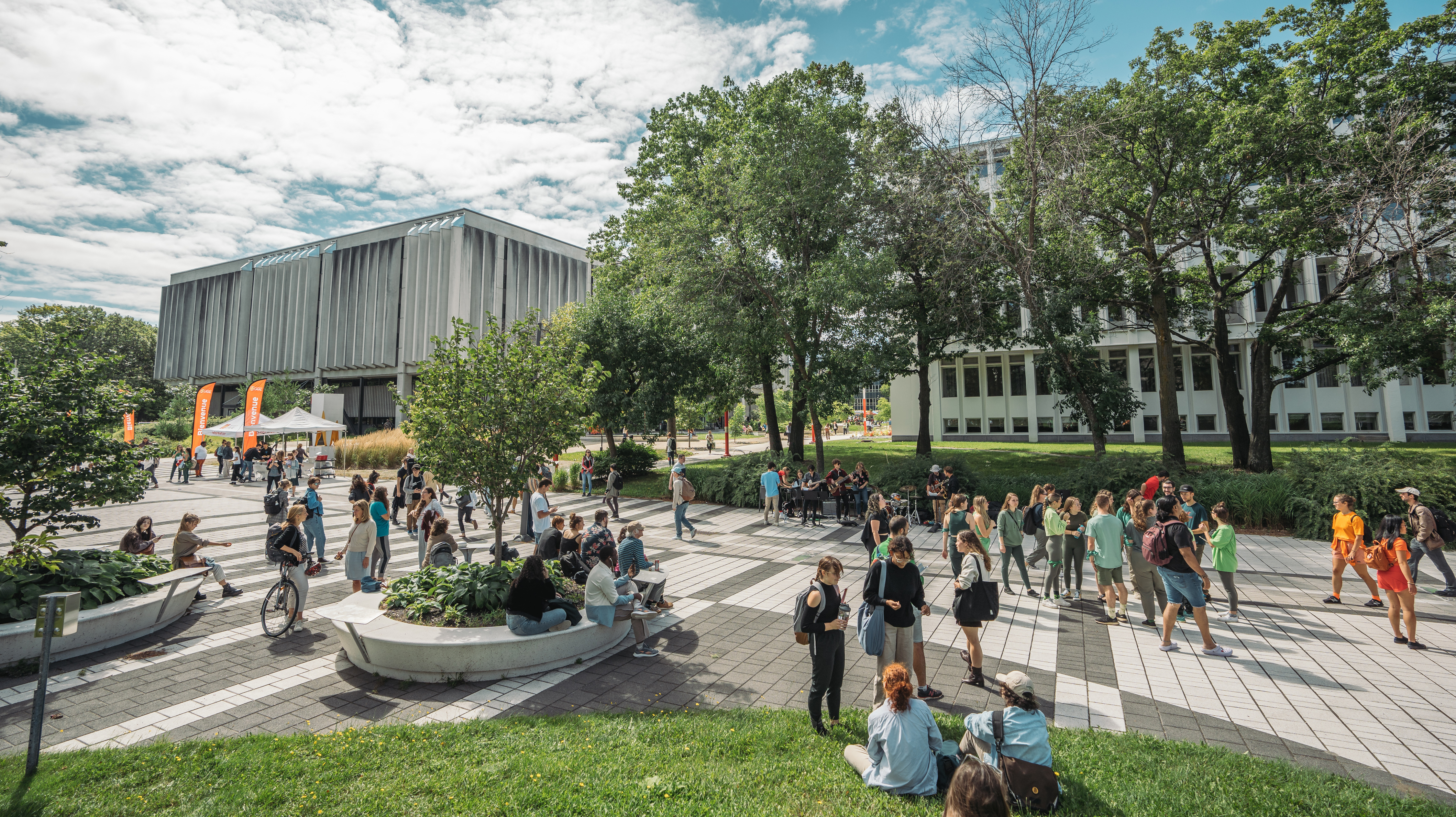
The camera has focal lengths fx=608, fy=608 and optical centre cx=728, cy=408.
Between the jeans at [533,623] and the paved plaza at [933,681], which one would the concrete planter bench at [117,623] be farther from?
the jeans at [533,623]

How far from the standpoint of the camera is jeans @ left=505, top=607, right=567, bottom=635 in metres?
6.50

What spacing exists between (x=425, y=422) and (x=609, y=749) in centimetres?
502

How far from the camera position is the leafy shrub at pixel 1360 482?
41.0ft

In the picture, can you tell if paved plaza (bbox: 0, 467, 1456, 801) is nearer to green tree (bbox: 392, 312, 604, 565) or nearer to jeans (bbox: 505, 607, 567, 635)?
jeans (bbox: 505, 607, 567, 635)

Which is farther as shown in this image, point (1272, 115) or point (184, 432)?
point (184, 432)

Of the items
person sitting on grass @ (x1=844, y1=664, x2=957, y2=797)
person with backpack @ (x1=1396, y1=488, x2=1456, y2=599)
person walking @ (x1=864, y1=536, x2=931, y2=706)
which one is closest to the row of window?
person with backpack @ (x1=1396, y1=488, x2=1456, y2=599)

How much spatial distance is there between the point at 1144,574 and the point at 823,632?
17.7 feet

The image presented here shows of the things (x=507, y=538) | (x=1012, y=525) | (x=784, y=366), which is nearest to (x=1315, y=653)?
(x=1012, y=525)

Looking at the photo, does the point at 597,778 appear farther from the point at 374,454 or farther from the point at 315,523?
the point at 374,454

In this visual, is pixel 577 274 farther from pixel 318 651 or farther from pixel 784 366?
pixel 318 651

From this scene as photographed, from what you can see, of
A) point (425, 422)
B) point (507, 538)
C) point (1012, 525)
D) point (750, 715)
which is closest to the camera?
point (750, 715)

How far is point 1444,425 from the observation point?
108ft

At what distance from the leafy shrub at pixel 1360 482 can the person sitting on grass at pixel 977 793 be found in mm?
13526

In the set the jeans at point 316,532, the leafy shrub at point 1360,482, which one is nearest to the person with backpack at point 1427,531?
the leafy shrub at point 1360,482
